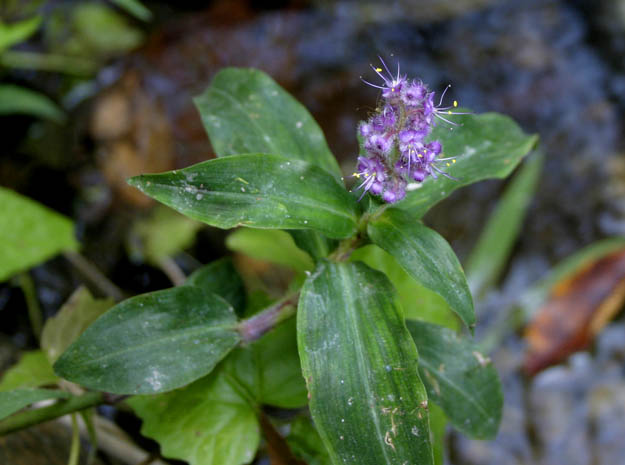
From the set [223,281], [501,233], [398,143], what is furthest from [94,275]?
[501,233]

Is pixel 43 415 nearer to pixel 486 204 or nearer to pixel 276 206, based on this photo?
pixel 276 206

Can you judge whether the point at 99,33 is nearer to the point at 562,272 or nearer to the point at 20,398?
the point at 20,398

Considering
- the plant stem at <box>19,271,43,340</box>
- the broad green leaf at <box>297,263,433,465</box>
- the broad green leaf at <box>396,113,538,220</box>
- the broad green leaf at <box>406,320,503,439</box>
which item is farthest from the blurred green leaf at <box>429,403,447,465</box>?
the plant stem at <box>19,271,43,340</box>

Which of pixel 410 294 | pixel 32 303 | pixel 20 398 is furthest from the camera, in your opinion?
pixel 32 303

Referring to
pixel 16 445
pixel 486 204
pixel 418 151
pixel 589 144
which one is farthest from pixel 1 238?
pixel 589 144

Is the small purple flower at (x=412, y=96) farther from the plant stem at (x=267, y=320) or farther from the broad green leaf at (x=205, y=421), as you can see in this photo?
the broad green leaf at (x=205, y=421)

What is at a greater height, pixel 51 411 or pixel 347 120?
pixel 347 120

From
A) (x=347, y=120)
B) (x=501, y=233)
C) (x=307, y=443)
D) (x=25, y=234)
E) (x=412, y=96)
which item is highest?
(x=347, y=120)
